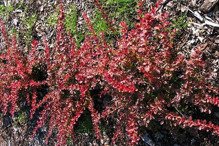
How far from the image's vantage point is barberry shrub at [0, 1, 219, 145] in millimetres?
3762

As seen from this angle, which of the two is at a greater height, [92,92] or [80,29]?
[80,29]

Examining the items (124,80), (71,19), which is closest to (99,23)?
(71,19)

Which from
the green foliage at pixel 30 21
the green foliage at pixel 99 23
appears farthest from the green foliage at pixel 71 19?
the green foliage at pixel 30 21

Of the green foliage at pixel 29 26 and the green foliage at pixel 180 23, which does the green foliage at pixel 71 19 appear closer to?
the green foliage at pixel 29 26

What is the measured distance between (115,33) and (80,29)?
1.79 feet

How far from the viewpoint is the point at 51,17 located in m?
5.26

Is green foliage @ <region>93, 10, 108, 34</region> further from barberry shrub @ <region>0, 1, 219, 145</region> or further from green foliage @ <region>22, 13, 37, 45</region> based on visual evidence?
green foliage @ <region>22, 13, 37, 45</region>

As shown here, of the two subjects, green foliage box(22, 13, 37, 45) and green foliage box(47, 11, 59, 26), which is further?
green foliage box(22, 13, 37, 45)

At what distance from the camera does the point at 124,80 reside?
3.94 meters

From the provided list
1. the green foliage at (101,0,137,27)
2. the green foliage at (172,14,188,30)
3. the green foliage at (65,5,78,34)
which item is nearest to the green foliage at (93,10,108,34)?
the green foliage at (101,0,137,27)

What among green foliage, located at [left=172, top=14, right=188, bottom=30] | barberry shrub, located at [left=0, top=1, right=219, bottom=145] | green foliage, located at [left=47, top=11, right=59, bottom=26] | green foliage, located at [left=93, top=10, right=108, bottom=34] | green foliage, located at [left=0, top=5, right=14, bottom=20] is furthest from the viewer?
green foliage, located at [left=0, top=5, right=14, bottom=20]

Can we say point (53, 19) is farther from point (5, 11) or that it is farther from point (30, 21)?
point (5, 11)

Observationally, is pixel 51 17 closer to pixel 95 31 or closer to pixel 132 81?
pixel 95 31

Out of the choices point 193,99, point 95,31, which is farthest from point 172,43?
point 95,31
